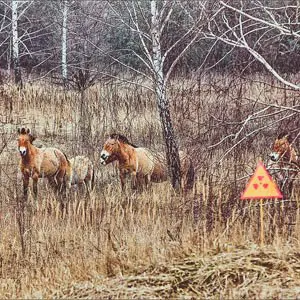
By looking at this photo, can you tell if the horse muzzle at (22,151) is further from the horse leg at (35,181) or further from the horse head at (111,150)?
the horse head at (111,150)

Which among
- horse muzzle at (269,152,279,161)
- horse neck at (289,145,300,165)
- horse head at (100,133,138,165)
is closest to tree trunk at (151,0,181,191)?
horse head at (100,133,138,165)

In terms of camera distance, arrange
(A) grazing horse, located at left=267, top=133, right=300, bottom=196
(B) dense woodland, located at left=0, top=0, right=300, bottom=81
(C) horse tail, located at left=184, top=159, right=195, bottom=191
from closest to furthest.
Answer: (A) grazing horse, located at left=267, top=133, right=300, bottom=196, (B) dense woodland, located at left=0, top=0, right=300, bottom=81, (C) horse tail, located at left=184, top=159, right=195, bottom=191

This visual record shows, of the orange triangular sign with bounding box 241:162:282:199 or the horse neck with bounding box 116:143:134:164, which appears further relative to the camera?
the horse neck with bounding box 116:143:134:164

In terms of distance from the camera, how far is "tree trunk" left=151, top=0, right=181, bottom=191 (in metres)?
8.76

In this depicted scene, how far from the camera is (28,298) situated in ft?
15.6

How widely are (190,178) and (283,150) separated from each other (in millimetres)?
1377

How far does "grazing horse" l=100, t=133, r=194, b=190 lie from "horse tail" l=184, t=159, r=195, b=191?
29 centimetres

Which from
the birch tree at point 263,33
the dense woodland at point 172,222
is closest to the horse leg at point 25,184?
the dense woodland at point 172,222

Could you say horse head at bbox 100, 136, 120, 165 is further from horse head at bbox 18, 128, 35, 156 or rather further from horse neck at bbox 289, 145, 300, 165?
horse neck at bbox 289, 145, 300, 165

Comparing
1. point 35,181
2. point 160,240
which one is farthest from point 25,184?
point 160,240

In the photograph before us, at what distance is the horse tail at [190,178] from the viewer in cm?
838

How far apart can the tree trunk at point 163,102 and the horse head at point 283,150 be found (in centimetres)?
146

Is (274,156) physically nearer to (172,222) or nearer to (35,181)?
A: (172,222)

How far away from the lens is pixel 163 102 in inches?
352
